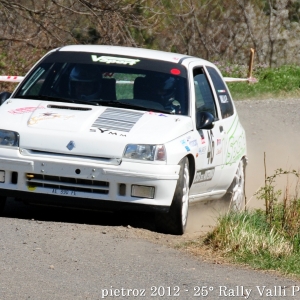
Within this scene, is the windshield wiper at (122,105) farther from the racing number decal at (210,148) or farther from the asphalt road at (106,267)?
the asphalt road at (106,267)

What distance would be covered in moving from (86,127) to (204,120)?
4.43 feet

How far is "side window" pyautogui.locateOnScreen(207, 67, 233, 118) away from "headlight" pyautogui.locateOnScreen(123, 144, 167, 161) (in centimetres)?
222

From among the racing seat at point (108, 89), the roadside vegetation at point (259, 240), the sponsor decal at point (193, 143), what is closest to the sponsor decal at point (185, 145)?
the sponsor decal at point (193, 143)

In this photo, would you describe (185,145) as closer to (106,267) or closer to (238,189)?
(106,267)

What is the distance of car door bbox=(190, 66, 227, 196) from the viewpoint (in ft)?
28.7

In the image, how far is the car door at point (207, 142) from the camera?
8758mm

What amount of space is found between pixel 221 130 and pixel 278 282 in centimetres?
317

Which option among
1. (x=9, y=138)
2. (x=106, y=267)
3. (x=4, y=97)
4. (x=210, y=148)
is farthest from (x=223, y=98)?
(x=106, y=267)

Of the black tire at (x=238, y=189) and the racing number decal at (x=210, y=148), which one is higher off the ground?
the racing number decal at (x=210, y=148)

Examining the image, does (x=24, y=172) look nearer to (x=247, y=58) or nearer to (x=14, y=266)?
(x=14, y=266)

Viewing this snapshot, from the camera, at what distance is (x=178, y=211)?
26.5 feet

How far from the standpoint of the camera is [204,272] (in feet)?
21.8

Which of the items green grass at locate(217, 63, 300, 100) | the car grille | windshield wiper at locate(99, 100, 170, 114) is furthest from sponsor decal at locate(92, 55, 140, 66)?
green grass at locate(217, 63, 300, 100)

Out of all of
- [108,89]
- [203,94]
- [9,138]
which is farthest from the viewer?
[203,94]
